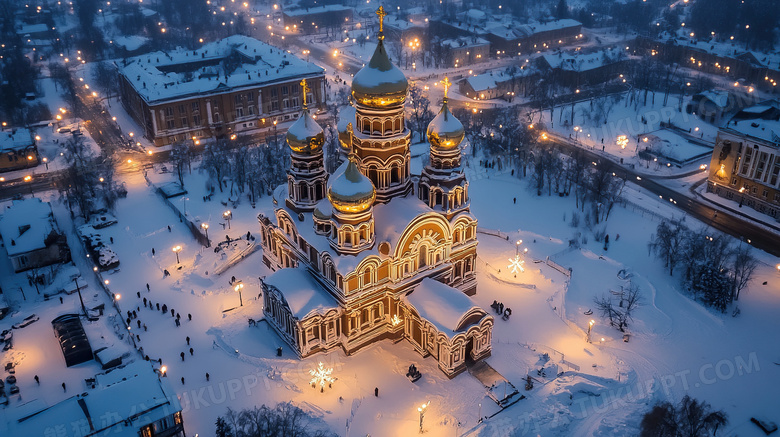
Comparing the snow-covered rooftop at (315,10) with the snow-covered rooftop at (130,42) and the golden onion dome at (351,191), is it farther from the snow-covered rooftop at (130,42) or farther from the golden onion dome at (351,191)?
the golden onion dome at (351,191)

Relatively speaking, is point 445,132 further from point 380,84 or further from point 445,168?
point 380,84

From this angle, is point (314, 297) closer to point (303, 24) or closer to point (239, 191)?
point (239, 191)

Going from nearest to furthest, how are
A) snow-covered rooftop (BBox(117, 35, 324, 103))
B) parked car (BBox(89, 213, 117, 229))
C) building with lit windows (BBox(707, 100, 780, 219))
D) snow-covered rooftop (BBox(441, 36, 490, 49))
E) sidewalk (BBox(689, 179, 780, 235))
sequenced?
sidewalk (BBox(689, 179, 780, 235)), parked car (BBox(89, 213, 117, 229)), building with lit windows (BBox(707, 100, 780, 219)), snow-covered rooftop (BBox(117, 35, 324, 103)), snow-covered rooftop (BBox(441, 36, 490, 49))

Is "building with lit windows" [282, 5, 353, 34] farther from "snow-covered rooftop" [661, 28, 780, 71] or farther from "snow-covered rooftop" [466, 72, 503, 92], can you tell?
"snow-covered rooftop" [661, 28, 780, 71]

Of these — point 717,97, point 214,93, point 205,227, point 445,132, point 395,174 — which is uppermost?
point 445,132

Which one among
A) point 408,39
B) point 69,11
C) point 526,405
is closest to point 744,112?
point 526,405

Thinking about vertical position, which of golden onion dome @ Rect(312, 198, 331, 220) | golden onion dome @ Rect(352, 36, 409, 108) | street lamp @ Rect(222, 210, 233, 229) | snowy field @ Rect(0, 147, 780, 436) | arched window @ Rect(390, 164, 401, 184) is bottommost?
snowy field @ Rect(0, 147, 780, 436)

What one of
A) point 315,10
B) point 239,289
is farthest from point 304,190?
point 315,10

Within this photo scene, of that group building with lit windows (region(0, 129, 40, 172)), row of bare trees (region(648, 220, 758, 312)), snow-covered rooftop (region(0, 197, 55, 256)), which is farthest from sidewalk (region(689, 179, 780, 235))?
building with lit windows (region(0, 129, 40, 172))
